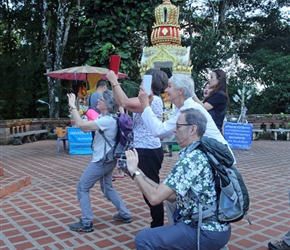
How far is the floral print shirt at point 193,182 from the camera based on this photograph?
1.92m

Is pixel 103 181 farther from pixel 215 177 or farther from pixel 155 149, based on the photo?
pixel 215 177

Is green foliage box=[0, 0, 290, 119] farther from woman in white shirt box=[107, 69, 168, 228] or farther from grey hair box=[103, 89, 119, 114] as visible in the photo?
woman in white shirt box=[107, 69, 168, 228]

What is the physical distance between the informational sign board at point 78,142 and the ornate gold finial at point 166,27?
4.13 m

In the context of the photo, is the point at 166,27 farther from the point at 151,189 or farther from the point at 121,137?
the point at 151,189

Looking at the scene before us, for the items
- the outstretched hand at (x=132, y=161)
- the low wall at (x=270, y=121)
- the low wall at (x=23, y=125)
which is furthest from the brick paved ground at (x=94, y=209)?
the low wall at (x=270, y=121)

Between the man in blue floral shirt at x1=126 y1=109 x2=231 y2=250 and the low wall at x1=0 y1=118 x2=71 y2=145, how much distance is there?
10646 millimetres

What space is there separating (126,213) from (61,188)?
1963 mm

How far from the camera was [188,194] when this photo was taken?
1986mm

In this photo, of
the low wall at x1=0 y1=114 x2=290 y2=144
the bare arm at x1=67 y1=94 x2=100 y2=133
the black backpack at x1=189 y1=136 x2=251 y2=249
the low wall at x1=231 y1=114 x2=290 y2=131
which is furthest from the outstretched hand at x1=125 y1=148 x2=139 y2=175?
the low wall at x1=231 y1=114 x2=290 y2=131

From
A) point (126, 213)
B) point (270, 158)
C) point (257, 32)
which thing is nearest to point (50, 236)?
point (126, 213)

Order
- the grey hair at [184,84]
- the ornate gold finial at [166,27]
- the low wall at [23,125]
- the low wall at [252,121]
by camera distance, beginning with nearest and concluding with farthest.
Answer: the grey hair at [184,84]
the ornate gold finial at [166,27]
the low wall at [23,125]
the low wall at [252,121]

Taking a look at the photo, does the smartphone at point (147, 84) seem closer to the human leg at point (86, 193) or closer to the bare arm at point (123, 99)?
the bare arm at point (123, 99)

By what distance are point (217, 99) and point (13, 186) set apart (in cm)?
347

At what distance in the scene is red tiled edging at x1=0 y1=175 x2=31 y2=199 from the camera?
480 centimetres
